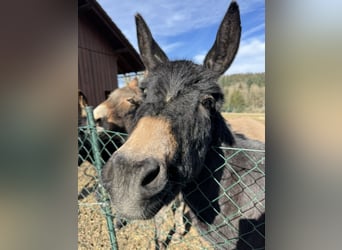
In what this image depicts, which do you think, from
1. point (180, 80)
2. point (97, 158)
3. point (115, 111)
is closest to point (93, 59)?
point (115, 111)

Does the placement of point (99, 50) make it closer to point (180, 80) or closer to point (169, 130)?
point (180, 80)

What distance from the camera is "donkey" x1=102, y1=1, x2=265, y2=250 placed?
2.03 feet

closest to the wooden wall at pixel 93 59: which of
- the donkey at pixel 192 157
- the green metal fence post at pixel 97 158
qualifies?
the green metal fence post at pixel 97 158

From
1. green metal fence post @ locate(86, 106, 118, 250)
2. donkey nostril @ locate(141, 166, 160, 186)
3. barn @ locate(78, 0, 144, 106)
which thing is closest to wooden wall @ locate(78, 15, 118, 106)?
barn @ locate(78, 0, 144, 106)

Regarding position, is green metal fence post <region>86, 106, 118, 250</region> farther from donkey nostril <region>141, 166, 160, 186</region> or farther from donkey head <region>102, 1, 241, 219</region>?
donkey nostril <region>141, 166, 160, 186</region>

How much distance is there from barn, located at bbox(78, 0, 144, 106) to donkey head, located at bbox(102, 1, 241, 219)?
461 millimetres

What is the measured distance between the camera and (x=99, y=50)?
1.50 metres

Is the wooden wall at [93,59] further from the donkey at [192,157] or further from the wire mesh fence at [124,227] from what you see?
the donkey at [192,157]
